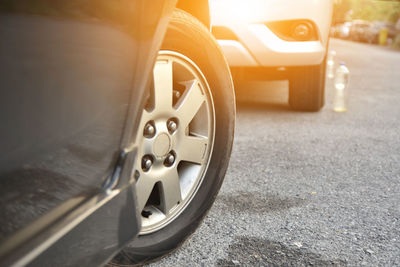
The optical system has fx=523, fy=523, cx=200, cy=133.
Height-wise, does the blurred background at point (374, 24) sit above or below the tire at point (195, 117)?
below

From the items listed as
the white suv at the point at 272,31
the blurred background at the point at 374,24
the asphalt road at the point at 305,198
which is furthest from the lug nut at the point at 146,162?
the blurred background at the point at 374,24

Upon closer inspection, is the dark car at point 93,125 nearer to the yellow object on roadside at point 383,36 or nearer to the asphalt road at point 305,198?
the asphalt road at point 305,198

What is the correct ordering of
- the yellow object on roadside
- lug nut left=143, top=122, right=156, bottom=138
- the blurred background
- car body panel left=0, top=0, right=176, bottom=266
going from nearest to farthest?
1. car body panel left=0, top=0, right=176, bottom=266
2. lug nut left=143, top=122, right=156, bottom=138
3. the yellow object on roadside
4. the blurred background

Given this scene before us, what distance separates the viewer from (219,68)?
6.68 ft

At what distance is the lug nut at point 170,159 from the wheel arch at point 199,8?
2.20 ft

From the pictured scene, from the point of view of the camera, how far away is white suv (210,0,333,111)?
434 centimetres

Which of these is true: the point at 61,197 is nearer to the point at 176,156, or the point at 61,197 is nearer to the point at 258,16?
the point at 176,156

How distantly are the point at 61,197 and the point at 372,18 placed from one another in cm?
4685

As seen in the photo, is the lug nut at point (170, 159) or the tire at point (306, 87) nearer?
the lug nut at point (170, 159)

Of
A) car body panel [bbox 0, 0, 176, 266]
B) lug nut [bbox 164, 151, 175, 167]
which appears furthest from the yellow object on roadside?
car body panel [bbox 0, 0, 176, 266]

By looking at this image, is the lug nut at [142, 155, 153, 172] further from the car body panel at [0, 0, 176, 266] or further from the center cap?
the car body panel at [0, 0, 176, 266]

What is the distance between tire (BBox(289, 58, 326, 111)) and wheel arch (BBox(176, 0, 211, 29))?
284cm

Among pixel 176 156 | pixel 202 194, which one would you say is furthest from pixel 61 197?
pixel 202 194

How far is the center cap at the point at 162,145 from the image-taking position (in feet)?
5.88
